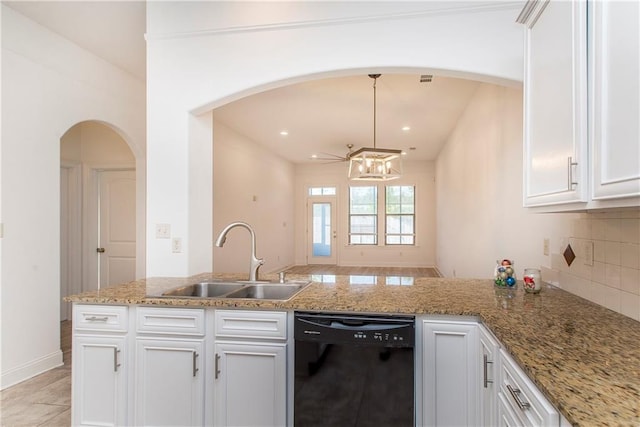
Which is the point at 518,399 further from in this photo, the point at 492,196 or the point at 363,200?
the point at 363,200

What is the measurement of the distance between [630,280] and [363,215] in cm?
820

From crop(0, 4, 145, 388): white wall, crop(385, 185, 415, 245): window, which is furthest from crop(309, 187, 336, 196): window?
crop(0, 4, 145, 388): white wall

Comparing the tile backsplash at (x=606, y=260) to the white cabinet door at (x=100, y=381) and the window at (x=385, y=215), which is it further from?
the window at (x=385, y=215)

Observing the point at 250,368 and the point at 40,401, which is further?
the point at 40,401

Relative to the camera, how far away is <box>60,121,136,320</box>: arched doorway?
4.51 meters

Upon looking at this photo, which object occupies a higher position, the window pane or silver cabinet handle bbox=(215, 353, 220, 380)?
the window pane

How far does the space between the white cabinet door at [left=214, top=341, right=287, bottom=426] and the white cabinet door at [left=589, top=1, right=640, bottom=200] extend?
4.96 ft

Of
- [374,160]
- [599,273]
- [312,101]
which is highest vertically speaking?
[312,101]

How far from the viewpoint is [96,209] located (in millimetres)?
4719

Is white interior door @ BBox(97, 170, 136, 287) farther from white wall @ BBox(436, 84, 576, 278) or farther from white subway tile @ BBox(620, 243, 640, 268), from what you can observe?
white subway tile @ BBox(620, 243, 640, 268)

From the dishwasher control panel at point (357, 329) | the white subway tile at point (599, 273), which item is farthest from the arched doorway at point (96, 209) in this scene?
the white subway tile at point (599, 273)

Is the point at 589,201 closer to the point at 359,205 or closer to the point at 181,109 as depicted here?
the point at 181,109

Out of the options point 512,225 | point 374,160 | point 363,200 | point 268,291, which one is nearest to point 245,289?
point 268,291

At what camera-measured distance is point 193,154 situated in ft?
9.03
